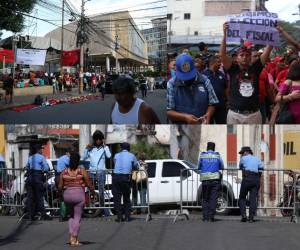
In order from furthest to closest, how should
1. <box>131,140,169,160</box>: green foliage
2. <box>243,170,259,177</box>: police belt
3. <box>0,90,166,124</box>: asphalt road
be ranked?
<box>131,140,169,160</box>: green foliage
<box>243,170,259,177</box>: police belt
<box>0,90,166,124</box>: asphalt road

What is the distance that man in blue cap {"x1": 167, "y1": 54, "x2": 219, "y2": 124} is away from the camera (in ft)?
33.6

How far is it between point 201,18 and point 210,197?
3.70 m

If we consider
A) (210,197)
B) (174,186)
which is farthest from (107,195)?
(174,186)

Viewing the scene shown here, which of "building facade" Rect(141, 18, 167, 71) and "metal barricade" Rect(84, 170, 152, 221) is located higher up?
"building facade" Rect(141, 18, 167, 71)

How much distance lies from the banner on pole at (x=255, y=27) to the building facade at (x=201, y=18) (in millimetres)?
100

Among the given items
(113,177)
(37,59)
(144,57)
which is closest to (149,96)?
(144,57)

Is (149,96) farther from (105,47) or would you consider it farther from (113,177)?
(113,177)

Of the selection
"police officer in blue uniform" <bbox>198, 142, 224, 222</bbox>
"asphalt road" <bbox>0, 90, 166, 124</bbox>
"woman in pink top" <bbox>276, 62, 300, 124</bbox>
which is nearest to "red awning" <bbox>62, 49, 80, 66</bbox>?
"asphalt road" <bbox>0, 90, 166, 124</bbox>

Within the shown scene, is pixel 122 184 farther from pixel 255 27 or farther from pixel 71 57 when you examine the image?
pixel 255 27

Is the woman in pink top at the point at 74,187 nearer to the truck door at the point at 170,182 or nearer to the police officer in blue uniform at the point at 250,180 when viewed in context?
the police officer in blue uniform at the point at 250,180

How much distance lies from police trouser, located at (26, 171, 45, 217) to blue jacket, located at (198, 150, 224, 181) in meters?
2.87

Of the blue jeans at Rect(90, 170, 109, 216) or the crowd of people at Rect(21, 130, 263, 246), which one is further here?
the blue jeans at Rect(90, 170, 109, 216)

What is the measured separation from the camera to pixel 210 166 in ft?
41.2

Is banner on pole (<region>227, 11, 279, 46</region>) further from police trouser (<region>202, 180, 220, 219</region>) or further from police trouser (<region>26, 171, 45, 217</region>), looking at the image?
police trouser (<region>26, 171, 45, 217</region>)
